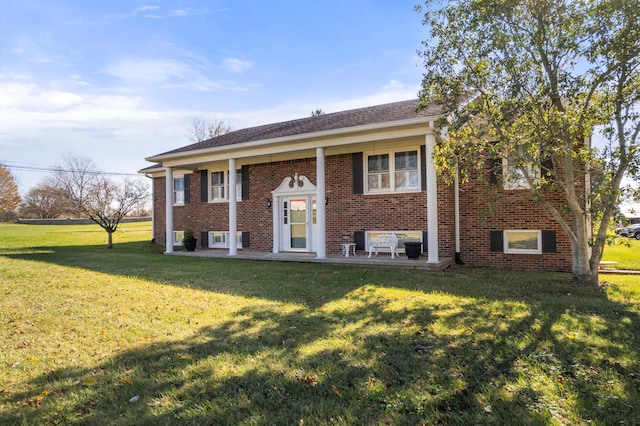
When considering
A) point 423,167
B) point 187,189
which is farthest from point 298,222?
point 187,189

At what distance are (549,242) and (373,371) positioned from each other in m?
8.45

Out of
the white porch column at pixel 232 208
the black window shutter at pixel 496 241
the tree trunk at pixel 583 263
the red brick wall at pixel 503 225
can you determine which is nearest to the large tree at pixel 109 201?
the white porch column at pixel 232 208

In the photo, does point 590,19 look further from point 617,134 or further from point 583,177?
point 583,177

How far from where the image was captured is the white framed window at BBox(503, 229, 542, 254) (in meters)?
9.84

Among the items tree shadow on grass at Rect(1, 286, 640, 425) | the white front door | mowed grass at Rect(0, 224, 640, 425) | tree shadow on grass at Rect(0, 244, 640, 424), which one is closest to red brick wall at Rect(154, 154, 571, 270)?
the white front door

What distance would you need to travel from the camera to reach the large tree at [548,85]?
6434 mm

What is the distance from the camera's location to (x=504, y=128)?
691 cm

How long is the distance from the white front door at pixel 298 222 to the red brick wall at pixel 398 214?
0.59 meters

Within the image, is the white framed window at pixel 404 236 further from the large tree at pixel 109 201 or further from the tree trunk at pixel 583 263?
the large tree at pixel 109 201

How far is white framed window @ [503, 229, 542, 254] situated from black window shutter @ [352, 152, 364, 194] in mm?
4323

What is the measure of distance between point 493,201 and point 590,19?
3.62 meters

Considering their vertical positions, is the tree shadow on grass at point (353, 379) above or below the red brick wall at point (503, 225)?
below

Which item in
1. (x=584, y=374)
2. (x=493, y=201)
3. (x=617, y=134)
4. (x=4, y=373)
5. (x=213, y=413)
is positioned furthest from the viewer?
(x=493, y=201)

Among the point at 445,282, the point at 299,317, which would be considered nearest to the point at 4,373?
the point at 299,317
